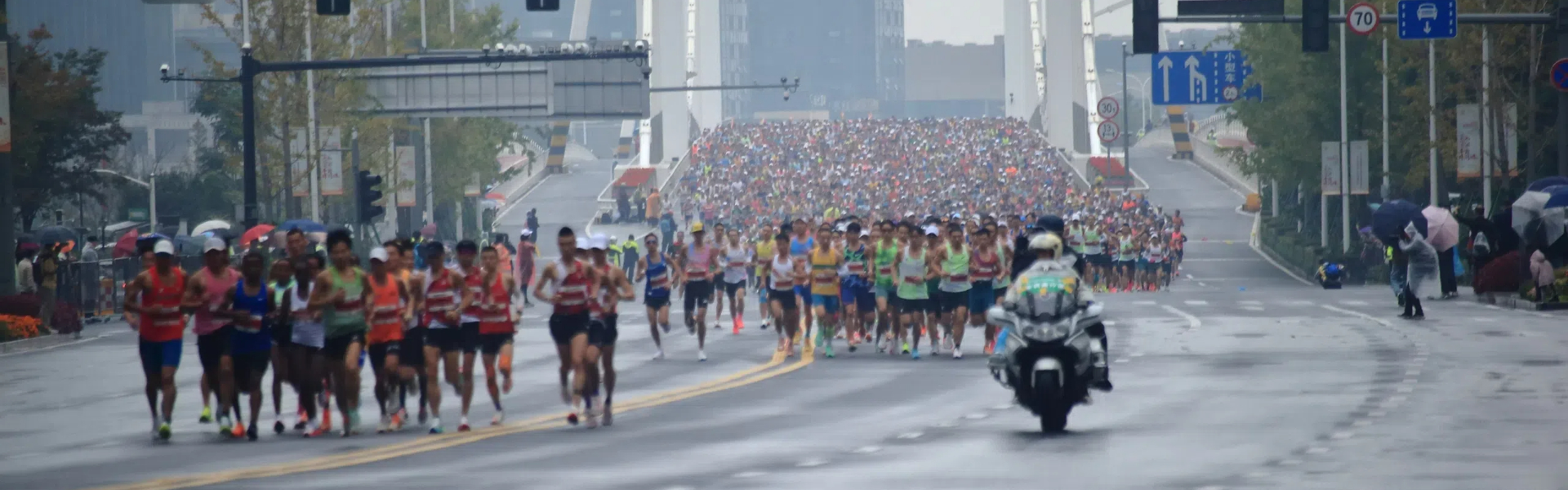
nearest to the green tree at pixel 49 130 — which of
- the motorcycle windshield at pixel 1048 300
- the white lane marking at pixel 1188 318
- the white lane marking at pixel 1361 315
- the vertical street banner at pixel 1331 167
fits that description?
the white lane marking at pixel 1188 318

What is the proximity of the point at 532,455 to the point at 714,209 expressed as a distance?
213 feet

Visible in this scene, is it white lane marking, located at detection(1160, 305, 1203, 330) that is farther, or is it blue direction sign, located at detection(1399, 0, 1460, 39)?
blue direction sign, located at detection(1399, 0, 1460, 39)

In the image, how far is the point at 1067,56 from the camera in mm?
116500

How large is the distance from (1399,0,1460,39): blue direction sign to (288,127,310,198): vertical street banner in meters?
25.1

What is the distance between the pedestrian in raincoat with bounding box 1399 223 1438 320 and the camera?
31219 mm

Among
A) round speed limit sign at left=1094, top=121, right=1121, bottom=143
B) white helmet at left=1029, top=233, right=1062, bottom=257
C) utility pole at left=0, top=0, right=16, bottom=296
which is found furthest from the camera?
round speed limit sign at left=1094, top=121, right=1121, bottom=143

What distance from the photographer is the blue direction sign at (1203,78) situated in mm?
64375

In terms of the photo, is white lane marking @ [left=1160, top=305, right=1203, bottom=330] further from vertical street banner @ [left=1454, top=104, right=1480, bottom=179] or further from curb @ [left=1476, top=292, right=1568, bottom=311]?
vertical street banner @ [left=1454, top=104, right=1480, bottom=179]

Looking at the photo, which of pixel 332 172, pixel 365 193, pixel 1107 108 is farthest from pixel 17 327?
pixel 1107 108

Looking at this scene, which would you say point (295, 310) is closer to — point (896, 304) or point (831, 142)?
point (896, 304)

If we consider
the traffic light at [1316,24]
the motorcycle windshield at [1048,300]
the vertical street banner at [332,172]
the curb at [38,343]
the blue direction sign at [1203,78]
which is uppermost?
the blue direction sign at [1203,78]

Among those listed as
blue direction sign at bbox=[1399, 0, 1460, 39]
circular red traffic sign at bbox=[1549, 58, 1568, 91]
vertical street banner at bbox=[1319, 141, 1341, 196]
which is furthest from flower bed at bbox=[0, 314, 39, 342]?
vertical street banner at bbox=[1319, 141, 1341, 196]

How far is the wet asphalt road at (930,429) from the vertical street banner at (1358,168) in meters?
28.5

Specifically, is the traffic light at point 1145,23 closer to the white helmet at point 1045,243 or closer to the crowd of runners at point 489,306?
the crowd of runners at point 489,306
